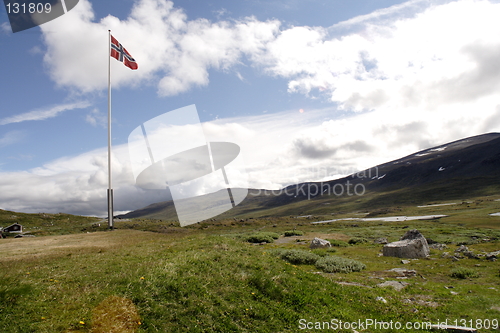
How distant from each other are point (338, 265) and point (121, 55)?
36.3 meters

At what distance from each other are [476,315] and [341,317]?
19.9 ft

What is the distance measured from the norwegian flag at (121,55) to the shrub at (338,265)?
3460 cm

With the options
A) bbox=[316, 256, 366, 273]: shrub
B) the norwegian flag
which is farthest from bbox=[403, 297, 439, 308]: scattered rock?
the norwegian flag

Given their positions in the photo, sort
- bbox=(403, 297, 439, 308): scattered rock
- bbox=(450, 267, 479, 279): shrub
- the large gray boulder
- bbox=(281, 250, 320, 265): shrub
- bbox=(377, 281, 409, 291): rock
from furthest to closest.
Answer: the large gray boulder
bbox=(281, 250, 320, 265): shrub
bbox=(450, 267, 479, 279): shrub
bbox=(377, 281, 409, 291): rock
bbox=(403, 297, 439, 308): scattered rock

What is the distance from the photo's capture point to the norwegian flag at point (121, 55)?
35.7 meters

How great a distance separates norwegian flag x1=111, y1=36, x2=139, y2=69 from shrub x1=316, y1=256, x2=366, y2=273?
114 feet

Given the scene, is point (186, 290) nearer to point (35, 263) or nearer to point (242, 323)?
point (242, 323)

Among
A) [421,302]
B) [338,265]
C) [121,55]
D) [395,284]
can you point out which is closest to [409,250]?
[338,265]

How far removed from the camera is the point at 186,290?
11711 mm

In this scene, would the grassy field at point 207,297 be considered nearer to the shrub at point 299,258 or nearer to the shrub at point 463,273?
the shrub at point 463,273

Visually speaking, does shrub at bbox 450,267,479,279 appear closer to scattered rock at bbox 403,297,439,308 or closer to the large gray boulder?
scattered rock at bbox 403,297,439,308

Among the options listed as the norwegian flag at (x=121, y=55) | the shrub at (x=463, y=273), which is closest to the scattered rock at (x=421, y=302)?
the shrub at (x=463, y=273)

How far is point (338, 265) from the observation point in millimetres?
22984

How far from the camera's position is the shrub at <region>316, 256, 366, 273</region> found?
22.2 meters
